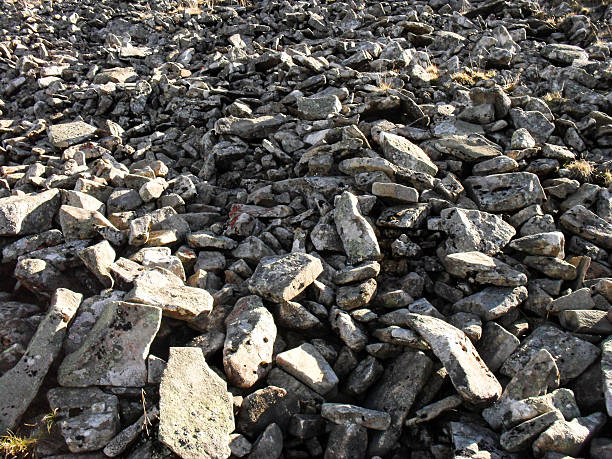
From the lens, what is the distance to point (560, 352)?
4.55 meters

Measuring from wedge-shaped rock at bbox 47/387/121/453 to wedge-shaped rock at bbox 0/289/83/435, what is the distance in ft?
0.71

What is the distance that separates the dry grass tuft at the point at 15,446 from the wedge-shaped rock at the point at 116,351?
0.52m

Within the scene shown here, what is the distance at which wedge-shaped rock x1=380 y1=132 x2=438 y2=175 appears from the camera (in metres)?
6.75

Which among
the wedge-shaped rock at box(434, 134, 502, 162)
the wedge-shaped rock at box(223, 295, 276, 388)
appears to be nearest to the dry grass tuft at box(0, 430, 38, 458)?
the wedge-shaped rock at box(223, 295, 276, 388)

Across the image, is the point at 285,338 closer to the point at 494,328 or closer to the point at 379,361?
the point at 379,361

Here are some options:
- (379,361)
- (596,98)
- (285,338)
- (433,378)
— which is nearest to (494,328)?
(433,378)

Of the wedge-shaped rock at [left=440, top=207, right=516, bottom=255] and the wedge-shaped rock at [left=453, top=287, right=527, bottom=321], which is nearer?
the wedge-shaped rock at [left=453, top=287, right=527, bottom=321]

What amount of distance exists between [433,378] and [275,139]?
16.8 ft

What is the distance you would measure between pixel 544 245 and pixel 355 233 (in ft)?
7.30

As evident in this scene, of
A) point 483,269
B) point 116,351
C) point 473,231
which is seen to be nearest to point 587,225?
point 473,231

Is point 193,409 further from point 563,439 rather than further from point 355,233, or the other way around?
point 563,439

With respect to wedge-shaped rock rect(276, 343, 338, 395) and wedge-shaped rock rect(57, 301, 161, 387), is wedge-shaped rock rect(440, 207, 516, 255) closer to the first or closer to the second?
wedge-shaped rock rect(276, 343, 338, 395)

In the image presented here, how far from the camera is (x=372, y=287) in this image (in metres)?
5.14

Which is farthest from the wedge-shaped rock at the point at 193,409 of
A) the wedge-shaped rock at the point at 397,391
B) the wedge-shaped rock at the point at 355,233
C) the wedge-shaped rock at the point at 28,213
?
the wedge-shaped rock at the point at 28,213
